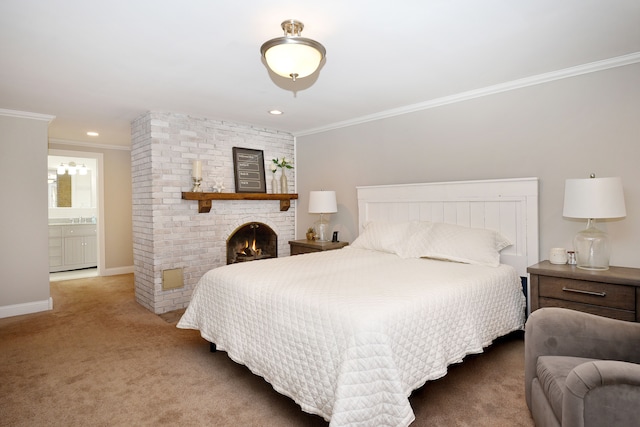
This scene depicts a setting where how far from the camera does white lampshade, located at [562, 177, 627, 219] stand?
2414 millimetres

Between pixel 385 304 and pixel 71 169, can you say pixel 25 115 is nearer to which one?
pixel 71 169

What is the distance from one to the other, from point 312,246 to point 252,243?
1097 millimetres

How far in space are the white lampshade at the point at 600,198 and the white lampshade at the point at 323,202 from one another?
2.60 m

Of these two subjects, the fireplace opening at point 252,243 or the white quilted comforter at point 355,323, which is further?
the fireplace opening at point 252,243

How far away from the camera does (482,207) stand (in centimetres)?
334

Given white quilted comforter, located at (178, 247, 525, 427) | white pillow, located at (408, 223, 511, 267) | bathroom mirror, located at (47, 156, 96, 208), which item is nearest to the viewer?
white quilted comforter, located at (178, 247, 525, 427)

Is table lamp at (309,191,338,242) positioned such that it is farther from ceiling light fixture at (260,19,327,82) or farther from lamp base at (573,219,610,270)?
lamp base at (573,219,610,270)

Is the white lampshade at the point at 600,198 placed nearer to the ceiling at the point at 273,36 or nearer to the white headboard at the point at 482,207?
the white headboard at the point at 482,207

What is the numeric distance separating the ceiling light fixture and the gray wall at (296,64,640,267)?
2.05 meters

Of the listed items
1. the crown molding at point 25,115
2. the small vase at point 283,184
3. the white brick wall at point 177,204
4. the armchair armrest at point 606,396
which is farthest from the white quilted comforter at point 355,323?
the crown molding at point 25,115

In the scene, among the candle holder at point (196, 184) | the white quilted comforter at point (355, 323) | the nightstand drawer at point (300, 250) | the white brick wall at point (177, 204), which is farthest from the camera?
the nightstand drawer at point (300, 250)

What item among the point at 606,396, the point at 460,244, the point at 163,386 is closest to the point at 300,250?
the point at 460,244

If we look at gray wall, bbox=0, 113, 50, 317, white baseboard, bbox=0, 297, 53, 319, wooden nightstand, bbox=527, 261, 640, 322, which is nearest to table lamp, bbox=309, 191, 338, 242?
wooden nightstand, bbox=527, 261, 640, 322

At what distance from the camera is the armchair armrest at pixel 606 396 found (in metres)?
1.22
